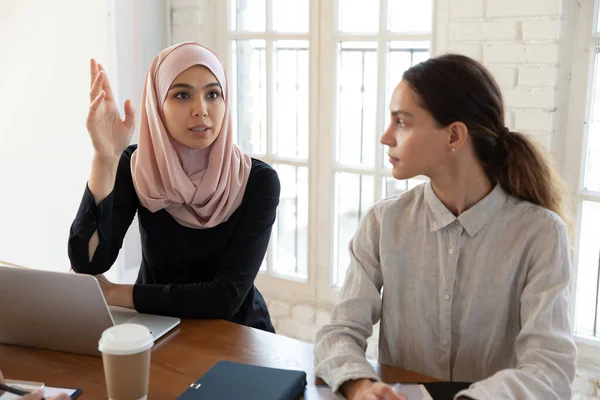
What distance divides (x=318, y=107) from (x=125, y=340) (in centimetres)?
189

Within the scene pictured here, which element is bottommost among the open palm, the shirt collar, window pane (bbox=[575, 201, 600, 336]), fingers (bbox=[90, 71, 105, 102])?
window pane (bbox=[575, 201, 600, 336])

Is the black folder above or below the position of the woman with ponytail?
below

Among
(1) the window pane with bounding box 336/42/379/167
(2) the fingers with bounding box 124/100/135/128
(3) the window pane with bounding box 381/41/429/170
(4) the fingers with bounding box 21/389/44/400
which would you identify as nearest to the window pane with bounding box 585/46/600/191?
(3) the window pane with bounding box 381/41/429/170

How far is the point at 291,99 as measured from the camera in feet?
9.70

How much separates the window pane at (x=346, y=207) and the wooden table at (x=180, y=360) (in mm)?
1388

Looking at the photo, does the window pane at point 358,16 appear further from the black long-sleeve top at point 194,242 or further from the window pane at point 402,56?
the black long-sleeve top at point 194,242

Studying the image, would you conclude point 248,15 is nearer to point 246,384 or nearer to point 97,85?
point 97,85

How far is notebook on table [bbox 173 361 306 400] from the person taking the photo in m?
1.17

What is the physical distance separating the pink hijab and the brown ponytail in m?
0.65

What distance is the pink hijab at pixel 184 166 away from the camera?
186 centimetres

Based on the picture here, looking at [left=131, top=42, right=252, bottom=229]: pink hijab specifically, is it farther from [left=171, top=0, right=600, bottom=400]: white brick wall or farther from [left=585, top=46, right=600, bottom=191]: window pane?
[left=585, top=46, right=600, bottom=191]: window pane

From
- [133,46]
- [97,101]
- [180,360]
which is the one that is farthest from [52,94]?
[180,360]

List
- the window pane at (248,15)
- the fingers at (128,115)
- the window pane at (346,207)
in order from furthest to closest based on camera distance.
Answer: the window pane at (248,15), the window pane at (346,207), the fingers at (128,115)

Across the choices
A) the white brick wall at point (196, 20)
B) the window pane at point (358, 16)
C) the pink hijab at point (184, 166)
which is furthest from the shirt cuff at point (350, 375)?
the white brick wall at point (196, 20)
